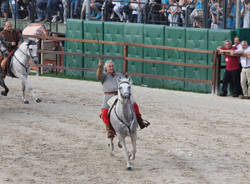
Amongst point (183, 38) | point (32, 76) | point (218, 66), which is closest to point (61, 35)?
point (32, 76)

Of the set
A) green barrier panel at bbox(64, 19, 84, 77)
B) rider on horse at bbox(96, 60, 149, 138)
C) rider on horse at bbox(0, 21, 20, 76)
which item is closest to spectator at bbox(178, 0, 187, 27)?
green barrier panel at bbox(64, 19, 84, 77)

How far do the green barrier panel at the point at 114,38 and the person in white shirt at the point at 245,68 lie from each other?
5.61m

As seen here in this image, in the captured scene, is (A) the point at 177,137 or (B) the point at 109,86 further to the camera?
(A) the point at 177,137

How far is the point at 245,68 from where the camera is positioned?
2094 cm

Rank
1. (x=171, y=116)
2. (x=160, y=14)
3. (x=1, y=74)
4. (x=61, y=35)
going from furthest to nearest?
(x=61, y=35)
(x=160, y=14)
(x=1, y=74)
(x=171, y=116)

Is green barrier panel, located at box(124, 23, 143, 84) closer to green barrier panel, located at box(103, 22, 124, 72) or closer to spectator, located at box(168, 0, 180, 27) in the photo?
green barrier panel, located at box(103, 22, 124, 72)

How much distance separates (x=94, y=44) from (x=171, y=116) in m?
8.97

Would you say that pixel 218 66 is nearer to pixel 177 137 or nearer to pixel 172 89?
pixel 172 89

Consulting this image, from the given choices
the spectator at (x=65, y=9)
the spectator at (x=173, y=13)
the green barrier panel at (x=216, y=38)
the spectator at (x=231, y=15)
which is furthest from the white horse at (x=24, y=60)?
the spectator at (x=65, y=9)

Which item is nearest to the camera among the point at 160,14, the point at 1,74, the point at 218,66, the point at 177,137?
the point at 177,137

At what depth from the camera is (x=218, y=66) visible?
22000 mm

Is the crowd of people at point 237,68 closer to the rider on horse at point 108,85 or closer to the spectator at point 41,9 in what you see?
the rider on horse at point 108,85

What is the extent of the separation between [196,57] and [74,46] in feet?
19.1

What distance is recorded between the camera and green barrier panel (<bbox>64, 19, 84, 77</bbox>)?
26.7m
